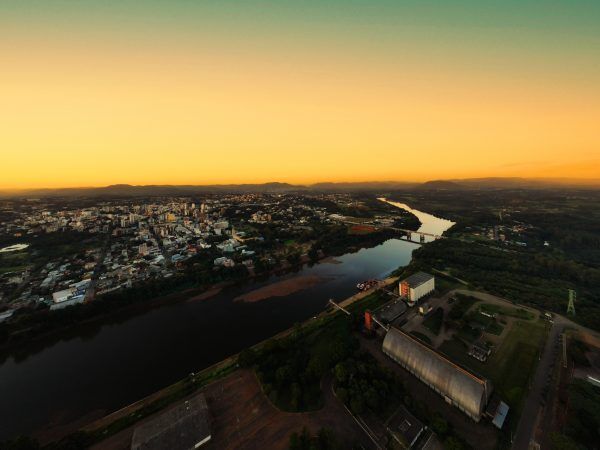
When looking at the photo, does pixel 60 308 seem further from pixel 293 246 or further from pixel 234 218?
pixel 234 218

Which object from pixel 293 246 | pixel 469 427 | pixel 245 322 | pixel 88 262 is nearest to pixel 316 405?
pixel 469 427

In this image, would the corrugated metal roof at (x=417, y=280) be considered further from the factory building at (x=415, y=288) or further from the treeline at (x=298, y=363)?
the treeline at (x=298, y=363)

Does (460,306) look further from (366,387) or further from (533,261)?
(533,261)

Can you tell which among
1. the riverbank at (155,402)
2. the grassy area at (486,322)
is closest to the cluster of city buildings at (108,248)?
the riverbank at (155,402)

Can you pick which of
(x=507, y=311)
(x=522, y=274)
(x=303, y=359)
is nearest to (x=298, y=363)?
(x=303, y=359)

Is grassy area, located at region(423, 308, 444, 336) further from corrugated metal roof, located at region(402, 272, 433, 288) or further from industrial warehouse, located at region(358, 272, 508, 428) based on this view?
corrugated metal roof, located at region(402, 272, 433, 288)

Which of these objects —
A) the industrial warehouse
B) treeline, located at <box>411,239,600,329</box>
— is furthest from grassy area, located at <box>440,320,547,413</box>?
treeline, located at <box>411,239,600,329</box>
